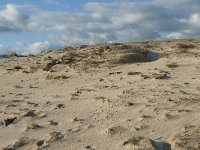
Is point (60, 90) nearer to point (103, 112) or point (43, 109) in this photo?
point (43, 109)

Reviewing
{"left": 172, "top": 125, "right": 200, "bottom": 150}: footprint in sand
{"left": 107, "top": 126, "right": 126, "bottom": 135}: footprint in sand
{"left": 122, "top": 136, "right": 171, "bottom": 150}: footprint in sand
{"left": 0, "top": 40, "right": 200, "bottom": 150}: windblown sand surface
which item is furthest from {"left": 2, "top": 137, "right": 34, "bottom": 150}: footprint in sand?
{"left": 172, "top": 125, "right": 200, "bottom": 150}: footprint in sand

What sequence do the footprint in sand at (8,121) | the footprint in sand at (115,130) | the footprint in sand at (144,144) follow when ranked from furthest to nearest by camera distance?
the footprint in sand at (8,121), the footprint in sand at (115,130), the footprint in sand at (144,144)

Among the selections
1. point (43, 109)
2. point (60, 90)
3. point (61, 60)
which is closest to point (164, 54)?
point (61, 60)

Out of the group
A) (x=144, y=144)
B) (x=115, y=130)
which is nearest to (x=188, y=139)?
(x=144, y=144)

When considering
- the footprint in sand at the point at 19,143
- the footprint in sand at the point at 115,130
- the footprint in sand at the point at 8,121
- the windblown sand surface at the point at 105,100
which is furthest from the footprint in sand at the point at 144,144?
the footprint in sand at the point at 8,121

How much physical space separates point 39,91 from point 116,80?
1.99 metres

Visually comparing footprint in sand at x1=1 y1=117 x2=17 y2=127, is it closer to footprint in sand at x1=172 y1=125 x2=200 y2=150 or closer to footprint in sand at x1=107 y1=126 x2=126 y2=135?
footprint in sand at x1=107 y1=126 x2=126 y2=135

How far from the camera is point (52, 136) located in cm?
910

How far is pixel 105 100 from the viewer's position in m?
10.9

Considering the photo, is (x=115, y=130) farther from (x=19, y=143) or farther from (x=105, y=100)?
(x=105, y=100)

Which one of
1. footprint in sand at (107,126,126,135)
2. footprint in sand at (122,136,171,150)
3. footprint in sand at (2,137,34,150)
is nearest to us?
footprint in sand at (122,136,171,150)

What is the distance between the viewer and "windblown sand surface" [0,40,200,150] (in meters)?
8.85

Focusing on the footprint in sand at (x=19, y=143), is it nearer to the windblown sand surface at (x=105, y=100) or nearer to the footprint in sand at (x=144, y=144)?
the windblown sand surface at (x=105, y=100)

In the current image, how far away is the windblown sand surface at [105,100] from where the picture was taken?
885 centimetres
